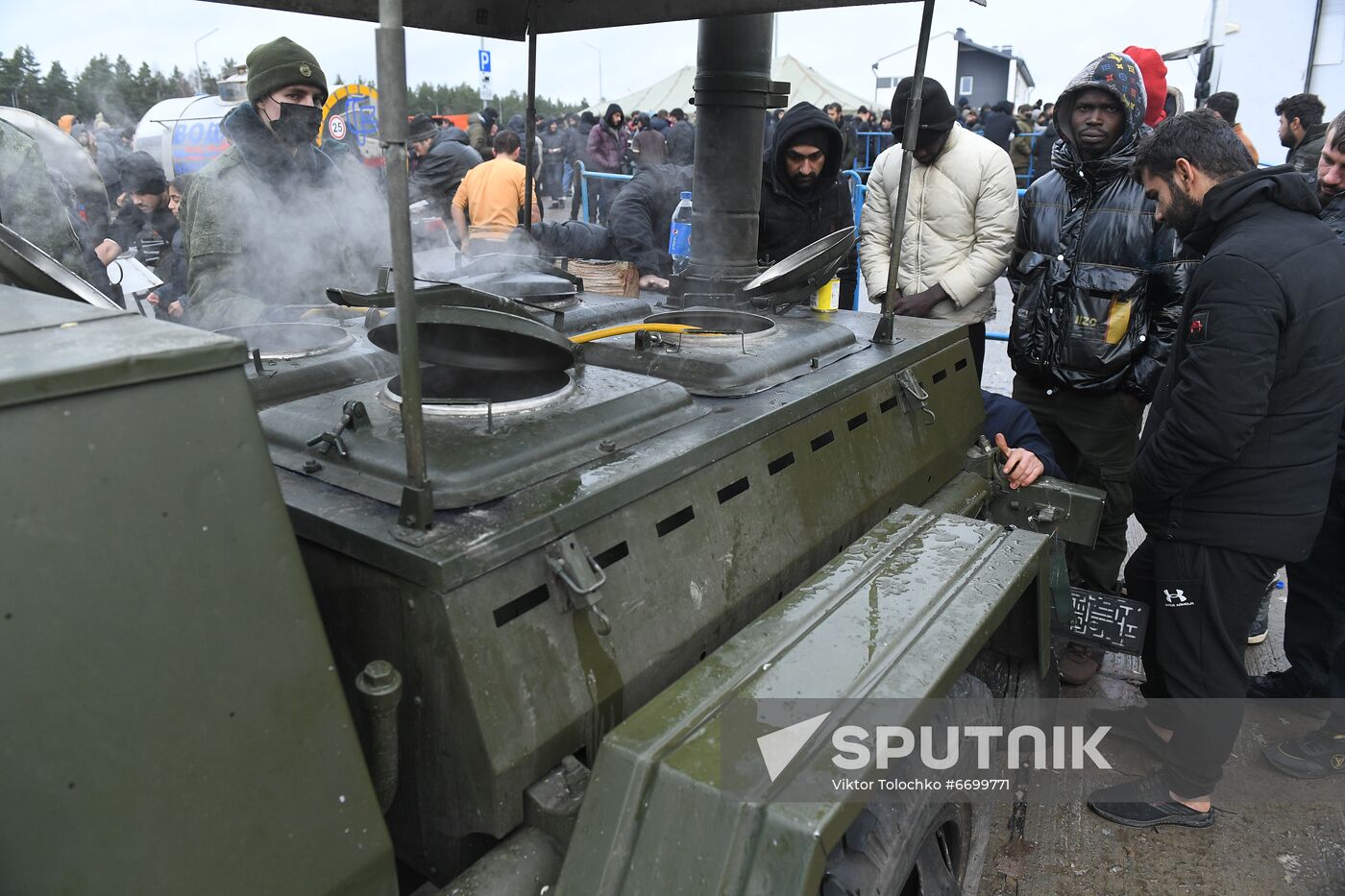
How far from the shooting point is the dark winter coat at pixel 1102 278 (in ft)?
12.6

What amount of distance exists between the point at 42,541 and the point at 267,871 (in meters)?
0.52

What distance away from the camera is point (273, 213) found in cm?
350

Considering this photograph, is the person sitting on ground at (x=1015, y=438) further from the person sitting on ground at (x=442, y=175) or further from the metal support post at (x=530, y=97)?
the person sitting on ground at (x=442, y=175)

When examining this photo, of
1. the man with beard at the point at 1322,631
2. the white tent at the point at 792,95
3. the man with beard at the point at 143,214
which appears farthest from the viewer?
the white tent at the point at 792,95

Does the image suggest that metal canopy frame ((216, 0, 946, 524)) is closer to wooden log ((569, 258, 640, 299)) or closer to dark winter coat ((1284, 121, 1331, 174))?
wooden log ((569, 258, 640, 299))

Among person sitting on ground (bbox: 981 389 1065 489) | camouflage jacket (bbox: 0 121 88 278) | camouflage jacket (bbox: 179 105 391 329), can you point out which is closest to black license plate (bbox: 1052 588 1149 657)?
person sitting on ground (bbox: 981 389 1065 489)

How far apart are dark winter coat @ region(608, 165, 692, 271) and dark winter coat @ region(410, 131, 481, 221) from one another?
2.74 m

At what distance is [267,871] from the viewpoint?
1.24 m

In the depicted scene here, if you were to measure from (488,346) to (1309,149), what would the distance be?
20.3ft

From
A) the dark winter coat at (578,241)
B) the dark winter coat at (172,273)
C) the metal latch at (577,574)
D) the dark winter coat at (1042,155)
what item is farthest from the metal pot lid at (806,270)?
the dark winter coat at (1042,155)

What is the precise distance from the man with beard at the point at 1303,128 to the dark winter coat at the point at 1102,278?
9.92ft

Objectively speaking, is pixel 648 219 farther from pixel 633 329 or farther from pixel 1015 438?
pixel 633 329

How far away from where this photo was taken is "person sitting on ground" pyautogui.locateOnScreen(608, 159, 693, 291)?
5918 mm

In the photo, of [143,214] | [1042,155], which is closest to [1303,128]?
[1042,155]
